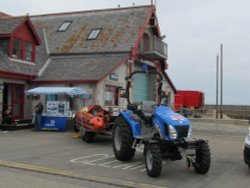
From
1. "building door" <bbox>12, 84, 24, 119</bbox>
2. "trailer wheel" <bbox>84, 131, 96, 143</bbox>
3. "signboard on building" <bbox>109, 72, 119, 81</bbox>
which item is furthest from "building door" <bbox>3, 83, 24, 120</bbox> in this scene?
"trailer wheel" <bbox>84, 131, 96, 143</bbox>

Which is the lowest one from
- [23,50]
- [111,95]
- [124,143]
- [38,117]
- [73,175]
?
[73,175]

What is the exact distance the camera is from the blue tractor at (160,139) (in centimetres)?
836

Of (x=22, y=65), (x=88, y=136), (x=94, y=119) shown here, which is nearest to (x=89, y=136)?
(x=88, y=136)

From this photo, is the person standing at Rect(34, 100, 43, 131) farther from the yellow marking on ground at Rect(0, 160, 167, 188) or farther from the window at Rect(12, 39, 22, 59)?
the yellow marking on ground at Rect(0, 160, 167, 188)

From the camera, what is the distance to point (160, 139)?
866cm

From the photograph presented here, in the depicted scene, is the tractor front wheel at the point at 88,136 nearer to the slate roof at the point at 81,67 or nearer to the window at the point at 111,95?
the slate roof at the point at 81,67

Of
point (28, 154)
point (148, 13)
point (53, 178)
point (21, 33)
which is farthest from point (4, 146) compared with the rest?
Answer: point (148, 13)

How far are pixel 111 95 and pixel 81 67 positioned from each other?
7.82 feet

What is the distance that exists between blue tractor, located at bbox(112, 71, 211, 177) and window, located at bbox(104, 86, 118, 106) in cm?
1119

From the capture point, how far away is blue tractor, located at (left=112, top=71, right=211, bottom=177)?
8359mm

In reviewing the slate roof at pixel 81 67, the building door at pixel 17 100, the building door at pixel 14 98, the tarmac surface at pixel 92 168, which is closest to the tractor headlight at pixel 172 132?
the tarmac surface at pixel 92 168

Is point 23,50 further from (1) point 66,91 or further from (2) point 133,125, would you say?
(2) point 133,125

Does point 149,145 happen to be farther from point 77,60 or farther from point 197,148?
point 77,60

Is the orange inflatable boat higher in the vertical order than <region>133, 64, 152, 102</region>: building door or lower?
lower
